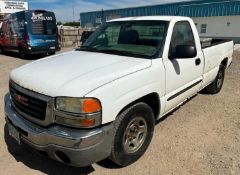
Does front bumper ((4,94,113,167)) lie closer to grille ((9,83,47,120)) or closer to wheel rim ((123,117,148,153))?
grille ((9,83,47,120))

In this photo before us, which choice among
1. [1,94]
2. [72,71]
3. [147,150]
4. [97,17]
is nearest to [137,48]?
[72,71]

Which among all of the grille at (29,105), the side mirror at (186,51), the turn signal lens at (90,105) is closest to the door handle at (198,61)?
the side mirror at (186,51)

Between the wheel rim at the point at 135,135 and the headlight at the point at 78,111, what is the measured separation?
0.63 meters

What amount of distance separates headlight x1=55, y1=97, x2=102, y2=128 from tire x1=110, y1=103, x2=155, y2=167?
0.34m

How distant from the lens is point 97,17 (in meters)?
42.2

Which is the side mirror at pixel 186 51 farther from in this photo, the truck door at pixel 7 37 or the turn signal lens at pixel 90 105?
the truck door at pixel 7 37

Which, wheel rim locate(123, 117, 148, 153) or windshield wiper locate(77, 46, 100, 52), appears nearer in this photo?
wheel rim locate(123, 117, 148, 153)

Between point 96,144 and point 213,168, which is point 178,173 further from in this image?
point 96,144

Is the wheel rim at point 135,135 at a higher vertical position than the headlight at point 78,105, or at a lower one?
lower

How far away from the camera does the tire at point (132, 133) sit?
9.16 ft

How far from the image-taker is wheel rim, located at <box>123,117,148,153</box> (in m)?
3.02

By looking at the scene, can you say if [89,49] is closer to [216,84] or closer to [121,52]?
[121,52]

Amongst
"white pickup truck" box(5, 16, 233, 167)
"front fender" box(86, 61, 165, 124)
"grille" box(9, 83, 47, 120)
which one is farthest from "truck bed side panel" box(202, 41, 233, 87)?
"grille" box(9, 83, 47, 120)

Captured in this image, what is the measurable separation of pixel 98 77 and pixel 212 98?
3.98 metres
